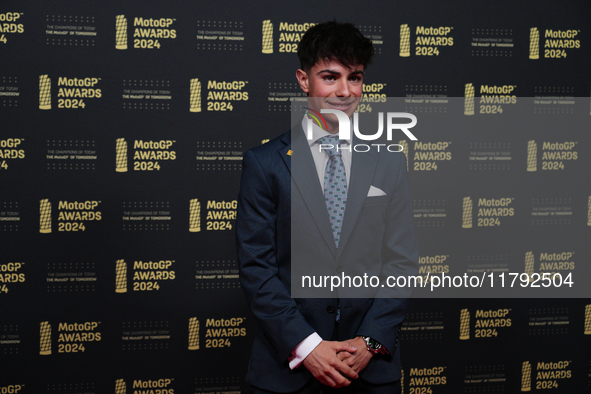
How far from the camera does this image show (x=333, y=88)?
151cm

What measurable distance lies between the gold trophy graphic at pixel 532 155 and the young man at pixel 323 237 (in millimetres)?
1796

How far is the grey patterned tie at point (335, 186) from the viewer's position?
155 cm

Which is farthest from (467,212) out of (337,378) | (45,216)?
(45,216)

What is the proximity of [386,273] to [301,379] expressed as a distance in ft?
1.40

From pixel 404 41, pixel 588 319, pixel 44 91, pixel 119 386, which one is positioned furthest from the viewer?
pixel 588 319

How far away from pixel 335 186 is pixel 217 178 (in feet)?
4.38

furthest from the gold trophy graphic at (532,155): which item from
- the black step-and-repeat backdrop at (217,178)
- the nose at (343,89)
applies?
the nose at (343,89)

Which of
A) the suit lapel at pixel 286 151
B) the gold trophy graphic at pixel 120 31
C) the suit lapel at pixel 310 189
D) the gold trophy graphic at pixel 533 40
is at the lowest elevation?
the suit lapel at pixel 310 189

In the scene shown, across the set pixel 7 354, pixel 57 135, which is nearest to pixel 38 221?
pixel 57 135

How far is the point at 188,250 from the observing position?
274 centimetres

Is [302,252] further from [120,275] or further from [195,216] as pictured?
[120,275]

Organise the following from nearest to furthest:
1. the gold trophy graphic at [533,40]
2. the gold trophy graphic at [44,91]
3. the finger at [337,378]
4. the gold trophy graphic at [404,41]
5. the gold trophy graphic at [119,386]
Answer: the finger at [337,378], the gold trophy graphic at [44,91], the gold trophy graphic at [119,386], the gold trophy graphic at [404,41], the gold trophy graphic at [533,40]

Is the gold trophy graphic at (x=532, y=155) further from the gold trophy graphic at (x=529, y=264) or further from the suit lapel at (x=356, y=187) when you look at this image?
the suit lapel at (x=356, y=187)

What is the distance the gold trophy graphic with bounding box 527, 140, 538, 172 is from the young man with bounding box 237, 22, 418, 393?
1796 mm
